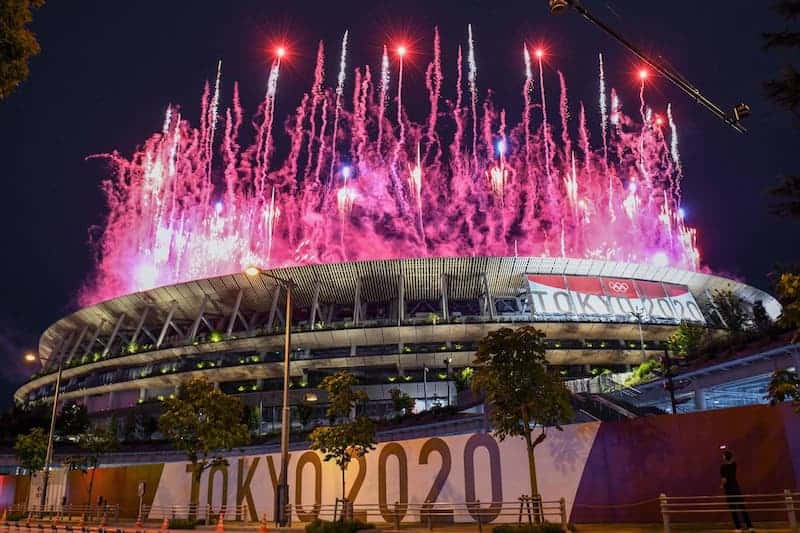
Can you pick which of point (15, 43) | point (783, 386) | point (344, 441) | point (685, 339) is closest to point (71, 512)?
point (344, 441)

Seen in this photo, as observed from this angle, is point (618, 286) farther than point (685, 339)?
Yes

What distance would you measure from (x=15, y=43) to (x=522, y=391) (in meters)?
14.7

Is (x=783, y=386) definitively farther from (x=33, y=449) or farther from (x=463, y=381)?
(x=463, y=381)

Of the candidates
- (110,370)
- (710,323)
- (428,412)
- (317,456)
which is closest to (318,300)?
(110,370)

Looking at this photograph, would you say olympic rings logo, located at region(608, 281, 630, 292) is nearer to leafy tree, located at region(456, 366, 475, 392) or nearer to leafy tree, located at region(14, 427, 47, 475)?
leafy tree, located at region(456, 366, 475, 392)

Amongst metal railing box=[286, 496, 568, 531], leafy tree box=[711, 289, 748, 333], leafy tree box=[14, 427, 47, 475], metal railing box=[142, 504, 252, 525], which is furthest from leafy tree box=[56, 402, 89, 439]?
leafy tree box=[711, 289, 748, 333]

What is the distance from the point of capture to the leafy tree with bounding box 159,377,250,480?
27.3 meters

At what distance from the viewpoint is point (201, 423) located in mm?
27484

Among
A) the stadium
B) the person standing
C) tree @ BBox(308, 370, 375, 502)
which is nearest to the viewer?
the person standing

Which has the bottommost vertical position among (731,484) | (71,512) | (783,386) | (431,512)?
(71,512)

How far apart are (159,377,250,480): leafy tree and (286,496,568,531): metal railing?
19.3 feet

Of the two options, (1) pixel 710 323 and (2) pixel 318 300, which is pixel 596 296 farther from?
(2) pixel 318 300

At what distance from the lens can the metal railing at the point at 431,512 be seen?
1792cm

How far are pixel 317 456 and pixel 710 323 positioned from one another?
6546 centimetres
